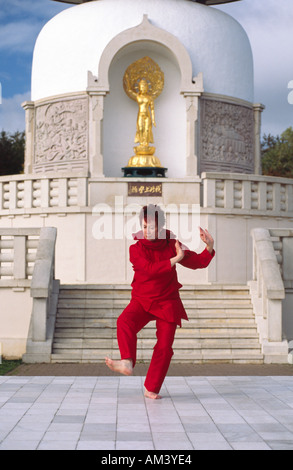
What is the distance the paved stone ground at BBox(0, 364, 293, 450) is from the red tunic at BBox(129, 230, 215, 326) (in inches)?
36.4

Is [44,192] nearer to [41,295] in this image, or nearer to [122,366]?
[41,295]

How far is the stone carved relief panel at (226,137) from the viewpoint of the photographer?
71.4 ft

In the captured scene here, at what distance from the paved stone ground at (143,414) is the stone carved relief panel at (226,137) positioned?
13.4m

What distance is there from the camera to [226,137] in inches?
875

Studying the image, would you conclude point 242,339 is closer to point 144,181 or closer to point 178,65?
point 144,181

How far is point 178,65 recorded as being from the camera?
70.9 ft

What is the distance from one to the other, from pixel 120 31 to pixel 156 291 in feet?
51.3

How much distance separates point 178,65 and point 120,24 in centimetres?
215

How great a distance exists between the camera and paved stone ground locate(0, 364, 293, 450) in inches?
217

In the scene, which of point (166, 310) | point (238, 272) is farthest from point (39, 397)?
point (238, 272)

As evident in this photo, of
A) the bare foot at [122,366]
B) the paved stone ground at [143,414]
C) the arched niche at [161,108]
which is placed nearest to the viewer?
the paved stone ground at [143,414]

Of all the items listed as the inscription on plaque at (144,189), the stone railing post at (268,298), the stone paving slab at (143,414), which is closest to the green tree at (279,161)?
the inscription on plaque at (144,189)

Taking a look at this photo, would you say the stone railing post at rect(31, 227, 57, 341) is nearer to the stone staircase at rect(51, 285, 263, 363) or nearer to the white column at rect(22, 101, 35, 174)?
the stone staircase at rect(51, 285, 263, 363)

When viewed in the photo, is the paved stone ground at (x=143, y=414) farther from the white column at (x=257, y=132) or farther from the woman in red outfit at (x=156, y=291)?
the white column at (x=257, y=132)
